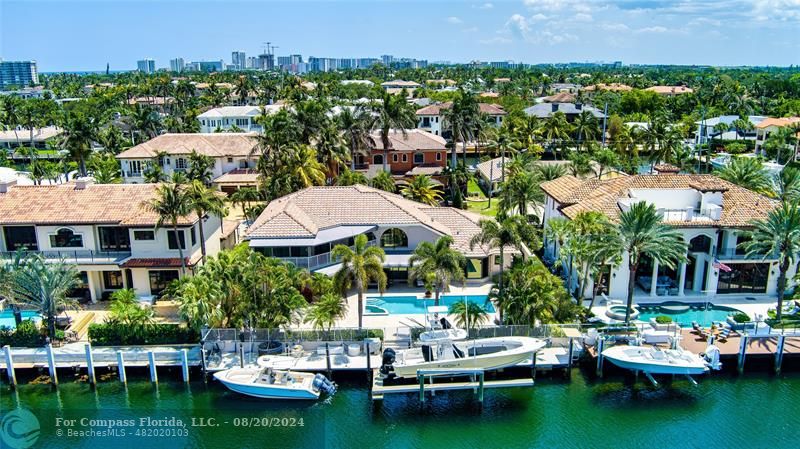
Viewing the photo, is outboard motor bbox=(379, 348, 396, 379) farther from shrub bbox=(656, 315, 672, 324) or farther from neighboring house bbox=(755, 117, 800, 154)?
neighboring house bbox=(755, 117, 800, 154)

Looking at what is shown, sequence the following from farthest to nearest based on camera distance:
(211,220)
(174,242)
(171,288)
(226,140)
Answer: (226,140), (211,220), (174,242), (171,288)

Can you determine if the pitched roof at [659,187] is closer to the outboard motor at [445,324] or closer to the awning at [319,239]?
the outboard motor at [445,324]

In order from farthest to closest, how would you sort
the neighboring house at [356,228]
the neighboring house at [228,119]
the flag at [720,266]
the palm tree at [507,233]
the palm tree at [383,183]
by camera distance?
the neighboring house at [228,119]
the palm tree at [383,183]
the neighboring house at [356,228]
the flag at [720,266]
the palm tree at [507,233]

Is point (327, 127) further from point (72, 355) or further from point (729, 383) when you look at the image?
point (729, 383)

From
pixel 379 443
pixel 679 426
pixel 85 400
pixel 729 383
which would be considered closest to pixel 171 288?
pixel 85 400

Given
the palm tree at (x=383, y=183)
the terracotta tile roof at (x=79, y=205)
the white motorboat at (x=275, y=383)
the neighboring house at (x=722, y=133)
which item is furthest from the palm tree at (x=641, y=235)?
the neighboring house at (x=722, y=133)

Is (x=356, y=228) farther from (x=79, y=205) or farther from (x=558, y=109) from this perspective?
(x=558, y=109)

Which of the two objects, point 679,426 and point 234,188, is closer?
point 679,426
